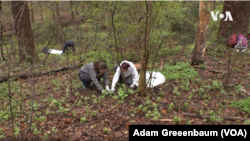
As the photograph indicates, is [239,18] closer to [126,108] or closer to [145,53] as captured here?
[145,53]

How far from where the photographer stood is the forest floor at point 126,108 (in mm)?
3752

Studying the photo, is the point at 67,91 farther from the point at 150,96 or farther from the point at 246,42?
the point at 246,42

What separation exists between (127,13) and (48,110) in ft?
13.5

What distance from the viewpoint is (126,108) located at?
4.52 meters

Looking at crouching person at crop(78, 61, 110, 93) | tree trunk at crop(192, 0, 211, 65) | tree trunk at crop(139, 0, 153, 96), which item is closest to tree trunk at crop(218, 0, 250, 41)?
tree trunk at crop(192, 0, 211, 65)

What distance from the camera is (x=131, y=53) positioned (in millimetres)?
8172

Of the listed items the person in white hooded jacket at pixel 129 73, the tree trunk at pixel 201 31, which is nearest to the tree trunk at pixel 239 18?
the tree trunk at pixel 201 31

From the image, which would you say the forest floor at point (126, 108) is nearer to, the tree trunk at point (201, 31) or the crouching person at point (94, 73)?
the crouching person at point (94, 73)

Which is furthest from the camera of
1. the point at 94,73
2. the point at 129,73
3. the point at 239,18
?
the point at 239,18

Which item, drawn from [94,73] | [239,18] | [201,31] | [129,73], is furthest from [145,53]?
[239,18]
